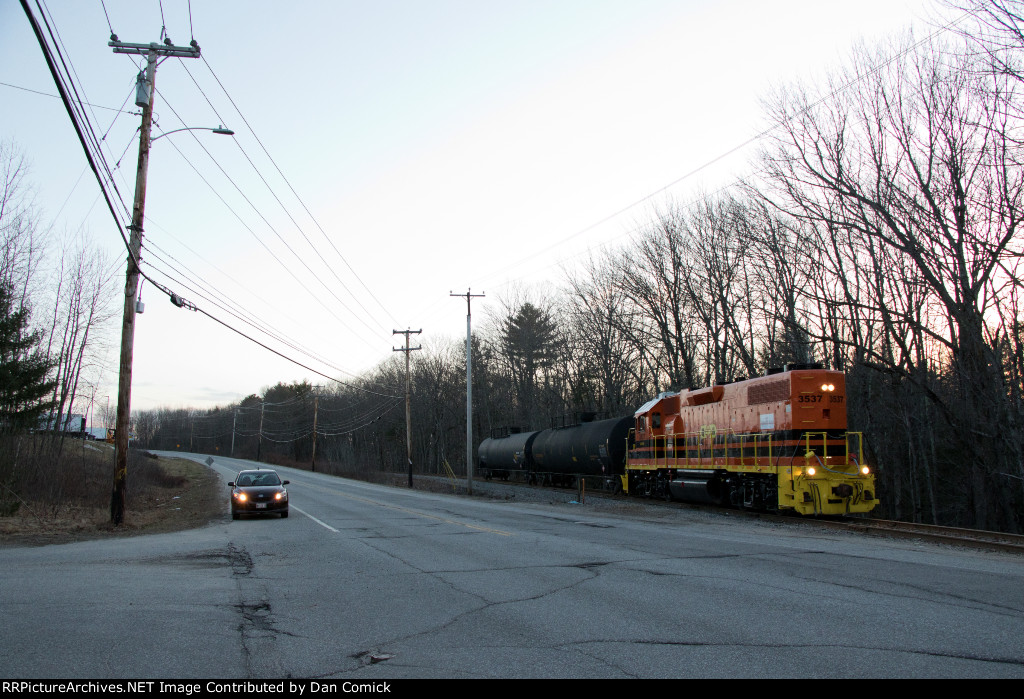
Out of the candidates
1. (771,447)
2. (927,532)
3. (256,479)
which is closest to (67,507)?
(256,479)

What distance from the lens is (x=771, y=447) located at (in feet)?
61.4

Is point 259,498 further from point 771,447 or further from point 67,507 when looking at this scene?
point 771,447

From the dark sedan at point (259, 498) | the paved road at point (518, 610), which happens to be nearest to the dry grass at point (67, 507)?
the dark sedan at point (259, 498)

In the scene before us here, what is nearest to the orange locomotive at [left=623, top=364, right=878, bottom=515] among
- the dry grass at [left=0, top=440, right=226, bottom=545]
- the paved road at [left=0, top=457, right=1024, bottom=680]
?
the paved road at [left=0, top=457, right=1024, bottom=680]

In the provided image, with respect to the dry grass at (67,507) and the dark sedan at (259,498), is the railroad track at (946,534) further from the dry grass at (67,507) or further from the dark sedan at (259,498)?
the dry grass at (67,507)

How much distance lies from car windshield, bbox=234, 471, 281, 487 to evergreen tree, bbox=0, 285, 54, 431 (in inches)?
359

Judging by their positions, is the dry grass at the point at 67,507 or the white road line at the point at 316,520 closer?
the white road line at the point at 316,520

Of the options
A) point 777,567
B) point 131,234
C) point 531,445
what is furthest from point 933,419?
point 131,234

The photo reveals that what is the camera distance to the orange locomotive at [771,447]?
17.6 meters

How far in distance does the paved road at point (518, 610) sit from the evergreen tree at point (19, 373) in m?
15.9

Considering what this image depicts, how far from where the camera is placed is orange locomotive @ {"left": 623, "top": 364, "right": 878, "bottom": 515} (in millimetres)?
17594

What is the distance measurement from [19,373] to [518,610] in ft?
94.8

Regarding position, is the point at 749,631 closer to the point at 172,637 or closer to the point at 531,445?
A: the point at 172,637

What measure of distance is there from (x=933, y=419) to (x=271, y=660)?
113 feet
